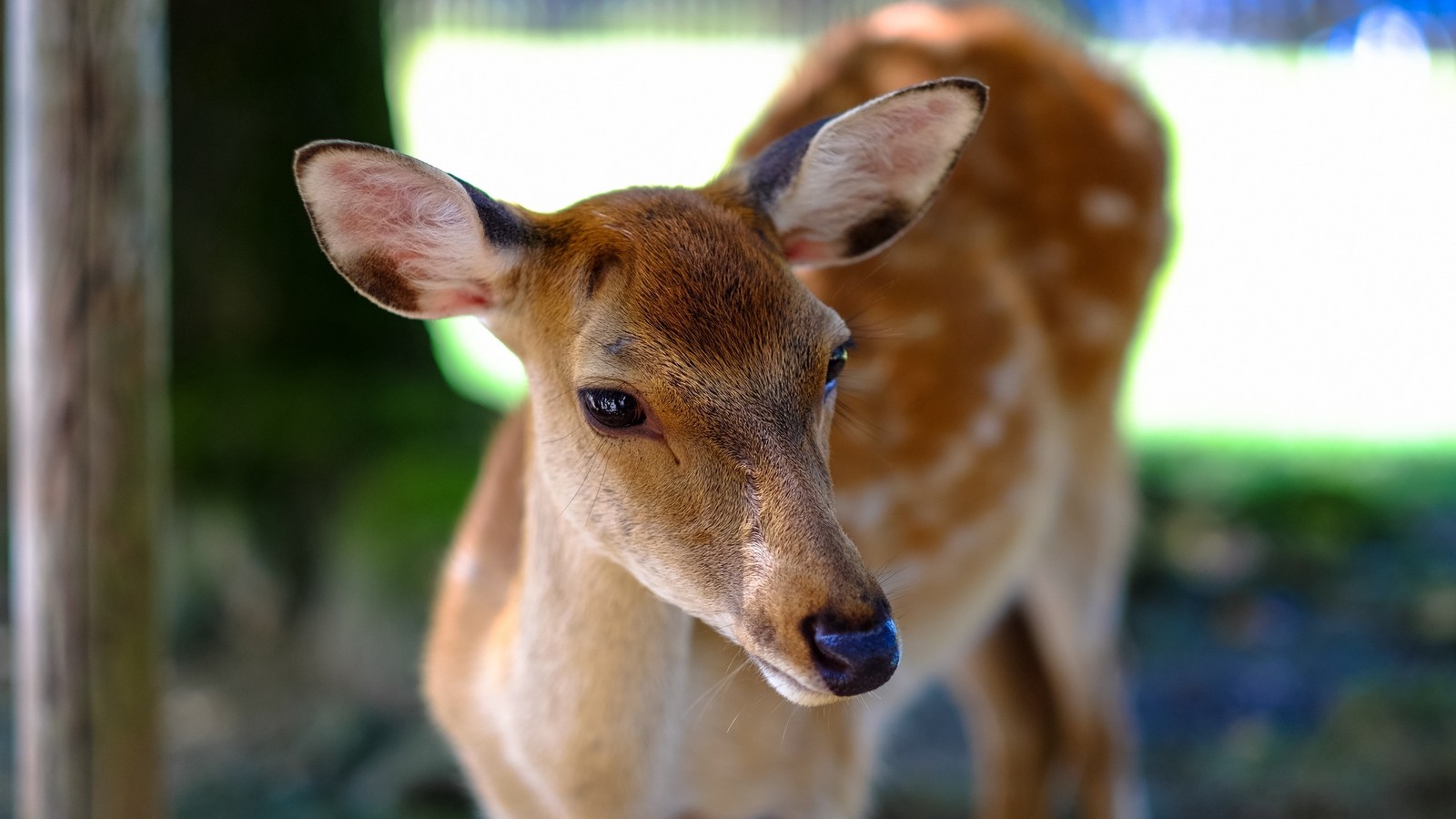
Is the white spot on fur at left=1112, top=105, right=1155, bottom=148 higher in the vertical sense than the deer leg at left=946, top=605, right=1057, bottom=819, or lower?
higher

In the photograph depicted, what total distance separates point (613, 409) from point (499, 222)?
1.05 ft

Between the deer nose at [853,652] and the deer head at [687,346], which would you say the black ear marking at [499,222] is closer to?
the deer head at [687,346]

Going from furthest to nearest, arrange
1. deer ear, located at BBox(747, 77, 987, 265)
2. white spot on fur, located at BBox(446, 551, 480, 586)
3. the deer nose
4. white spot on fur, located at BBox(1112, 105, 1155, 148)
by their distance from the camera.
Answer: white spot on fur, located at BBox(1112, 105, 1155, 148) < white spot on fur, located at BBox(446, 551, 480, 586) < deer ear, located at BBox(747, 77, 987, 265) < the deer nose

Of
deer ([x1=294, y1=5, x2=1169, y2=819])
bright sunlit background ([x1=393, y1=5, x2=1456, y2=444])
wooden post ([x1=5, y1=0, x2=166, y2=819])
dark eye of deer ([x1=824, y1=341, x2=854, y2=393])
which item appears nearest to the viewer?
deer ([x1=294, y1=5, x2=1169, y2=819])

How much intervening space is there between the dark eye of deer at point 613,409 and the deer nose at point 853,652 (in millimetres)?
374

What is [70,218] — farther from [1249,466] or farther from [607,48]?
[607,48]

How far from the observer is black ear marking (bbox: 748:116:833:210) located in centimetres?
226

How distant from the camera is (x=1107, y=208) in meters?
3.75

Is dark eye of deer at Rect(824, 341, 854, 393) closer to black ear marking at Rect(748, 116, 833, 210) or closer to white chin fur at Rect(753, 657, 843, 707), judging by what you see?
black ear marking at Rect(748, 116, 833, 210)

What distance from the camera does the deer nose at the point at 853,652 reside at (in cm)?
180

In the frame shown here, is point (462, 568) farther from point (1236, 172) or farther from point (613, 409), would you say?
point (1236, 172)

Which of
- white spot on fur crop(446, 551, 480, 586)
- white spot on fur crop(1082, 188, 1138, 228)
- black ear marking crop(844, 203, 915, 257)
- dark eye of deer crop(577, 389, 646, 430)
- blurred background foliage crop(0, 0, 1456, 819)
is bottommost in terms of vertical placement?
blurred background foliage crop(0, 0, 1456, 819)

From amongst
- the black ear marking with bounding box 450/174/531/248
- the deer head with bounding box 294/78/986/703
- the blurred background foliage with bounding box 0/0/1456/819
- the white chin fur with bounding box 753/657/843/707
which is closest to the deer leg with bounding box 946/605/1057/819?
the blurred background foliage with bounding box 0/0/1456/819

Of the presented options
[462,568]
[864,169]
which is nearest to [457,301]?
[864,169]
